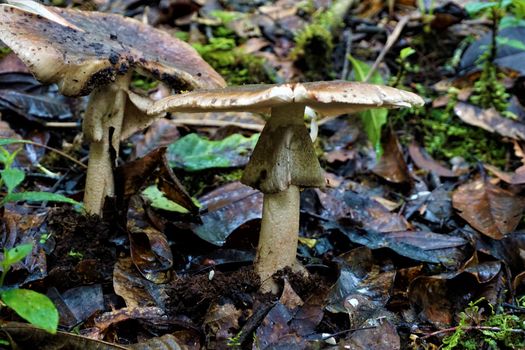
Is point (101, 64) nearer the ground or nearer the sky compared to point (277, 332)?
nearer the sky

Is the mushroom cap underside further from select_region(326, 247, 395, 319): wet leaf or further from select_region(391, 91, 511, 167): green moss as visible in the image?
select_region(391, 91, 511, 167): green moss

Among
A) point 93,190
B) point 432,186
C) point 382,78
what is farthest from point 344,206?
point 382,78

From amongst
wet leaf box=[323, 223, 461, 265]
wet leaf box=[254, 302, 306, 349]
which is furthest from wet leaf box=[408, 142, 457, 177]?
wet leaf box=[254, 302, 306, 349]

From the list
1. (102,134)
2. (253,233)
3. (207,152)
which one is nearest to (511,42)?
(207,152)

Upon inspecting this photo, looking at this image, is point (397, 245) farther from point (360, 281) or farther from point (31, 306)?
point (31, 306)

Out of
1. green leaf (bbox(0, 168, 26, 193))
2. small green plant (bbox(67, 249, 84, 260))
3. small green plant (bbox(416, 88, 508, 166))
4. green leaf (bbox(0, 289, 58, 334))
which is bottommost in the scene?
small green plant (bbox(416, 88, 508, 166))

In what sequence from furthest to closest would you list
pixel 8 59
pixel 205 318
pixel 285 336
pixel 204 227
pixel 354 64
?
pixel 354 64, pixel 8 59, pixel 204 227, pixel 205 318, pixel 285 336

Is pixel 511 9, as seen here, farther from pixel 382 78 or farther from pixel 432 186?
pixel 432 186
